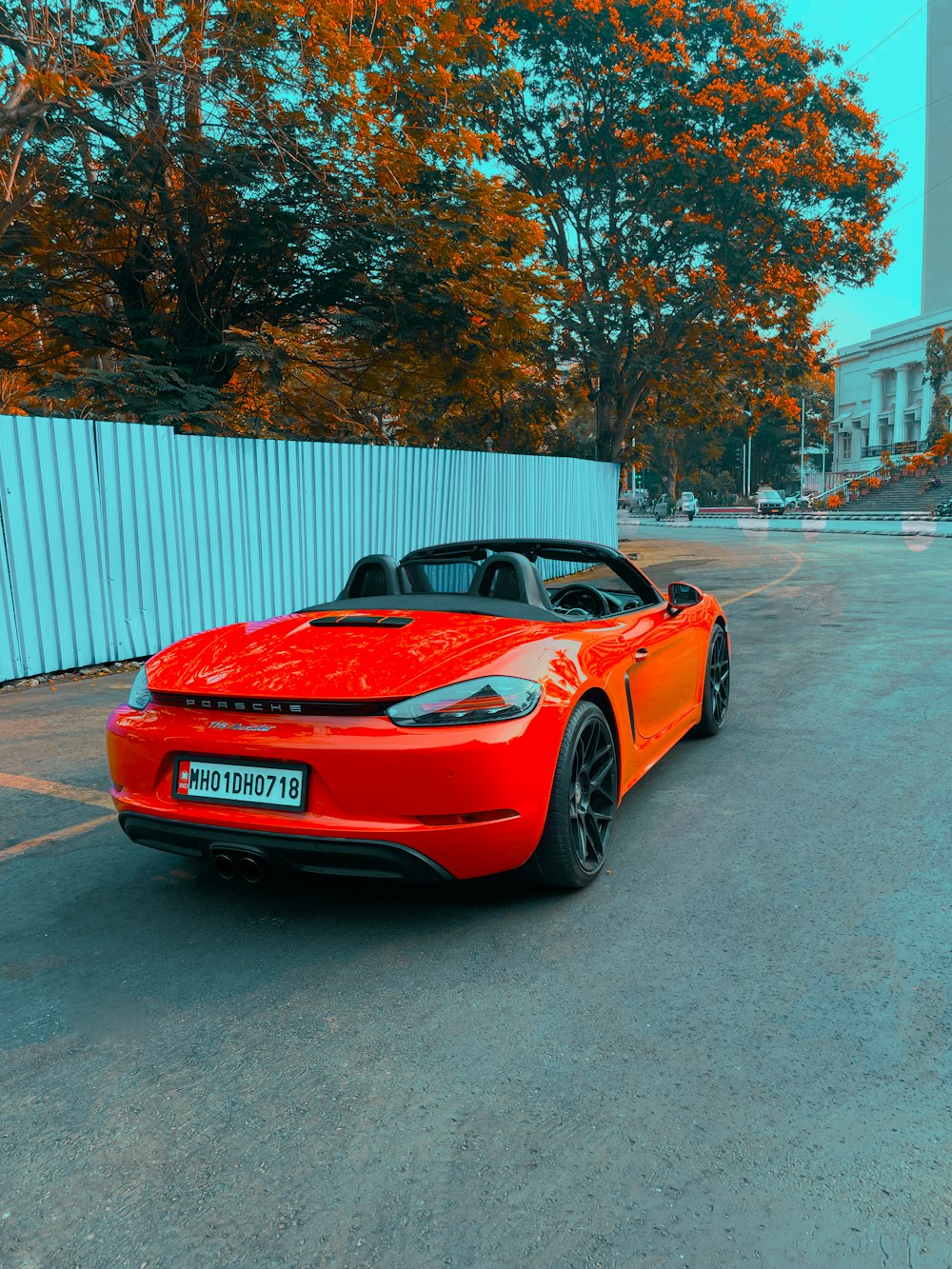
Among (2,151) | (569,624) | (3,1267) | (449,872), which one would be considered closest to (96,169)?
(2,151)

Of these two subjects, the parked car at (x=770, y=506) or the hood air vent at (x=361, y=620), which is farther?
the parked car at (x=770, y=506)

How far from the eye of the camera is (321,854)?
310 cm

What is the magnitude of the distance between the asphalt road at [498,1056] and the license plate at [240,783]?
19.6 inches

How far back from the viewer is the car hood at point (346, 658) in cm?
327

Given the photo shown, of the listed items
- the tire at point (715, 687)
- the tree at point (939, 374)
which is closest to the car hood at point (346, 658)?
the tire at point (715, 687)

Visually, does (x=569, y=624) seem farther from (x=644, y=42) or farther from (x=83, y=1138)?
(x=644, y=42)

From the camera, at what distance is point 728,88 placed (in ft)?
72.2

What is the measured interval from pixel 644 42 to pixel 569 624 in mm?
22982

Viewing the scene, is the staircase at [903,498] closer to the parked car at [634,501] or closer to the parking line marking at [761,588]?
the parking line marking at [761,588]

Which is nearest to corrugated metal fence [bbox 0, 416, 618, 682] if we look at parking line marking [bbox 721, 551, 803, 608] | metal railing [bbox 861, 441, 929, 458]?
parking line marking [bbox 721, 551, 803, 608]

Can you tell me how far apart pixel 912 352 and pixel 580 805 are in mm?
96604

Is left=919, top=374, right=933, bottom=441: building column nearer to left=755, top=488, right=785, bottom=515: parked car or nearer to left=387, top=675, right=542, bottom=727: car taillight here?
left=755, top=488, right=785, bottom=515: parked car

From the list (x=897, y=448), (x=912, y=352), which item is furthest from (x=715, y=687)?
(x=912, y=352)

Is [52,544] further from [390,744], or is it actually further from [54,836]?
[390,744]
